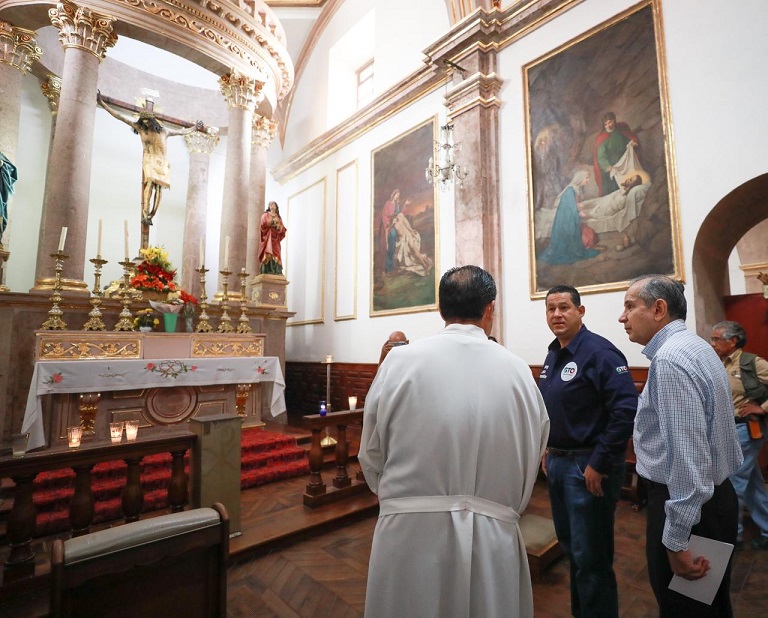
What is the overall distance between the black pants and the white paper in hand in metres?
0.08

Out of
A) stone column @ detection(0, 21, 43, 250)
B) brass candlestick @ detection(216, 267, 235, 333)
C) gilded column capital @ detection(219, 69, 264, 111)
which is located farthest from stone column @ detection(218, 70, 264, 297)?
stone column @ detection(0, 21, 43, 250)

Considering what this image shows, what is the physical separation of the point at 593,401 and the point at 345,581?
191 cm

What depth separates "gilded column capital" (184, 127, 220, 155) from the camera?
31.5ft

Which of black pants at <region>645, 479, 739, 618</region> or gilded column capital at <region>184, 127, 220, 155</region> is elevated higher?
gilded column capital at <region>184, 127, 220, 155</region>

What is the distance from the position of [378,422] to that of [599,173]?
15.6 ft

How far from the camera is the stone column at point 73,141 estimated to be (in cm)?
563

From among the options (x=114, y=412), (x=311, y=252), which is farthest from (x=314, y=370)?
(x=114, y=412)

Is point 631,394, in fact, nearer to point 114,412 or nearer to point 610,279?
point 610,279

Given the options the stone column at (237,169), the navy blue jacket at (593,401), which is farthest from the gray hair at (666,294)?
the stone column at (237,169)

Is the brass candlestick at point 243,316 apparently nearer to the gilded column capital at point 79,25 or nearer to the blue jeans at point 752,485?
the gilded column capital at point 79,25

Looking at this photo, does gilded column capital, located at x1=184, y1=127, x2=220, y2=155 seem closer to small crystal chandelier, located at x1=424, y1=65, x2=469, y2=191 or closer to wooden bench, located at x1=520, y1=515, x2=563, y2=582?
small crystal chandelier, located at x1=424, y1=65, x2=469, y2=191

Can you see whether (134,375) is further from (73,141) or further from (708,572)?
(708,572)

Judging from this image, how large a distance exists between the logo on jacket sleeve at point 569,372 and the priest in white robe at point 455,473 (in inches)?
34.6

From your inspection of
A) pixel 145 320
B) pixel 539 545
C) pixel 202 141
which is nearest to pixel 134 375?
pixel 145 320
